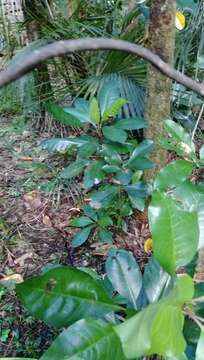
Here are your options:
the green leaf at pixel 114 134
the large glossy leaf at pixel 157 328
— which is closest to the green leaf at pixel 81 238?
the green leaf at pixel 114 134

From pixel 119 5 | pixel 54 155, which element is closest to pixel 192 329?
pixel 54 155

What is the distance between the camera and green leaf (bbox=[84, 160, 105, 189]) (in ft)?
3.87

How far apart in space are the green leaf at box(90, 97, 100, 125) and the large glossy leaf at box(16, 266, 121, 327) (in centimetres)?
53

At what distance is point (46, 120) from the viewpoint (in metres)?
2.07

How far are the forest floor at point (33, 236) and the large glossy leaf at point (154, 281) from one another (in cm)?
55

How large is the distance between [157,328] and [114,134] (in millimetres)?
776

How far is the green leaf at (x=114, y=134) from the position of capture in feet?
3.70

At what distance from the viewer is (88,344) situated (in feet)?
1.82

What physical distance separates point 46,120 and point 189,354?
156cm

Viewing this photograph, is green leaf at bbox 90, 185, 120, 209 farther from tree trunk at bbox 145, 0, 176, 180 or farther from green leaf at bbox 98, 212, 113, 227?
tree trunk at bbox 145, 0, 176, 180

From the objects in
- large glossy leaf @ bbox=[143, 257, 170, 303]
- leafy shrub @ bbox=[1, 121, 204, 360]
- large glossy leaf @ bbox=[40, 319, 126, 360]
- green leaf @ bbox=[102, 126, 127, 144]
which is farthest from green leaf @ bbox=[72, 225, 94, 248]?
large glossy leaf @ bbox=[40, 319, 126, 360]

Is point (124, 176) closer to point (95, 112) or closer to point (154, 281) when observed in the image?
point (95, 112)

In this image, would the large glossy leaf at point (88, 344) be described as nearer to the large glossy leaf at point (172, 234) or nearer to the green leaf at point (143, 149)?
the large glossy leaf at point (172, 234)

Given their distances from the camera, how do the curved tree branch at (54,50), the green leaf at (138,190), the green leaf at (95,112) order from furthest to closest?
the green leaf at (138,190) → the green leaf at (95,112) → the curved tree branch at (54,50)
